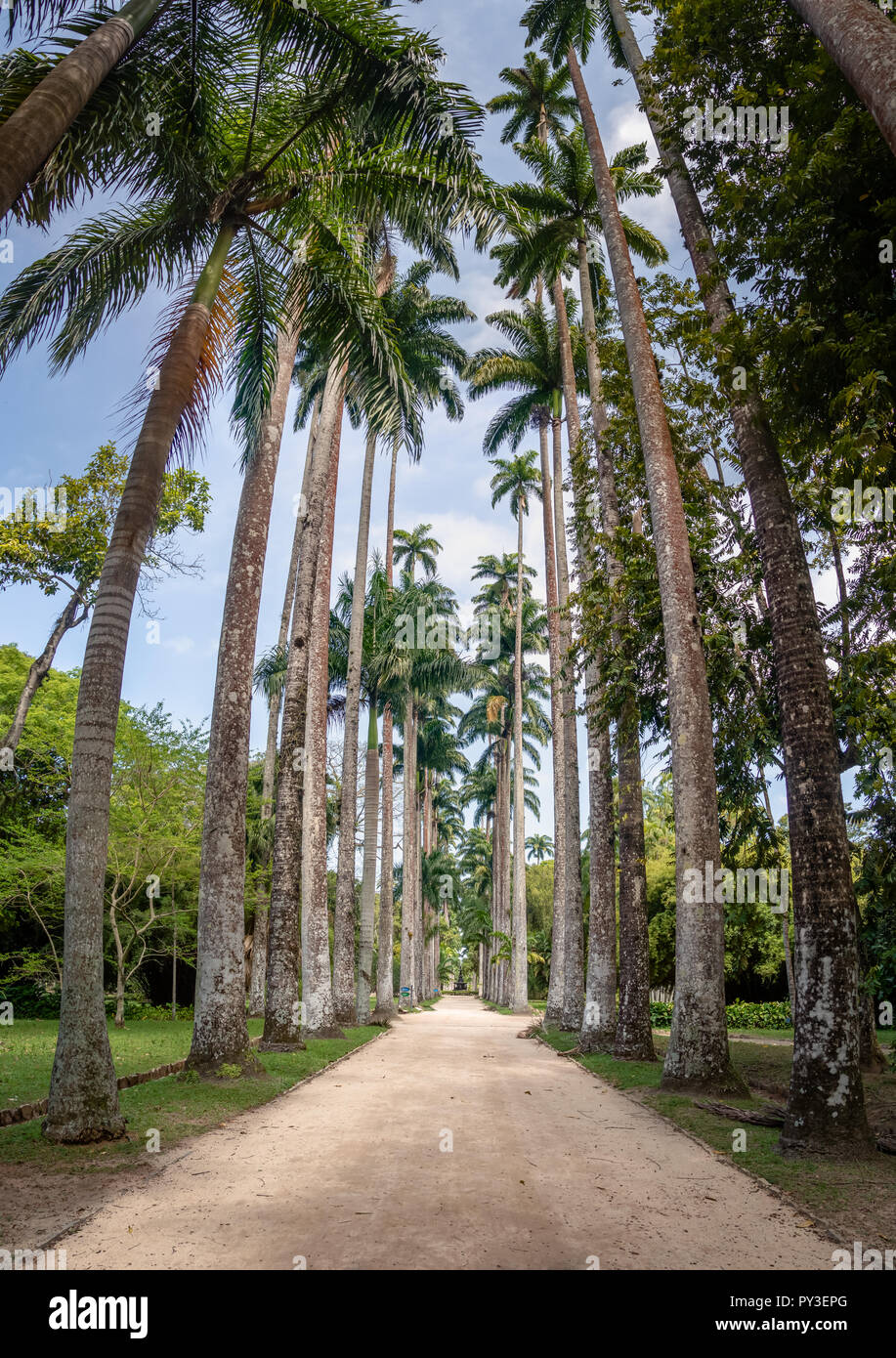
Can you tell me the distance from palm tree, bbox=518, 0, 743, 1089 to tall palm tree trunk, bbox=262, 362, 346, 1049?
4906 mm

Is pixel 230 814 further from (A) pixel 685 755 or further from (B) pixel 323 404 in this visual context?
(B) pixel 323 404

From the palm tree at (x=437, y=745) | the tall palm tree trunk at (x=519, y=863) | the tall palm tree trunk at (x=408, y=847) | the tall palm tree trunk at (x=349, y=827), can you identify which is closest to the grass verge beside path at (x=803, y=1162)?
the tall palm tree trunk at (x=349, y=827)

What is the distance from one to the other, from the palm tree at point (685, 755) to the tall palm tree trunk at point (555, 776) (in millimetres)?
7629

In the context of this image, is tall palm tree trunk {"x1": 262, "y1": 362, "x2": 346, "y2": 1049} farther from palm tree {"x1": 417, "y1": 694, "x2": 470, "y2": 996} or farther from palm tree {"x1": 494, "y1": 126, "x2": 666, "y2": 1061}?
palm tree {"x1": 417, "y1": 694, "x2": 470, "y2": 996}

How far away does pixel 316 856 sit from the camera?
1641cm

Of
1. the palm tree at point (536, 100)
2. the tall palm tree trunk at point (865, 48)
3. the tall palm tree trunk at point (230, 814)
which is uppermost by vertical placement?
the palm tree at point (536, 100)

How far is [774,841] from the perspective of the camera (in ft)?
49.2

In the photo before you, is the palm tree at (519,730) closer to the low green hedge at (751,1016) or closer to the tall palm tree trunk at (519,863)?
the tall palm tree trunk at (519,863)

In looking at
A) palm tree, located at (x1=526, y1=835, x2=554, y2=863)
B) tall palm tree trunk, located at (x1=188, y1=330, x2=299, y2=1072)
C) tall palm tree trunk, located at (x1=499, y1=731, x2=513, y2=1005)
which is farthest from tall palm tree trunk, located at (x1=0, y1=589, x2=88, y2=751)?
palm tree, located at (x1=526, y1=835, x2=554, y2=863)

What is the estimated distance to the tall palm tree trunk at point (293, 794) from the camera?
43.9 ft

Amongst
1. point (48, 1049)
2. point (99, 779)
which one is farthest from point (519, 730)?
point (99, 779)

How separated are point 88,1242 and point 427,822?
46802 millimetres

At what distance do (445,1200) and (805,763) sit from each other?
4.73 m
